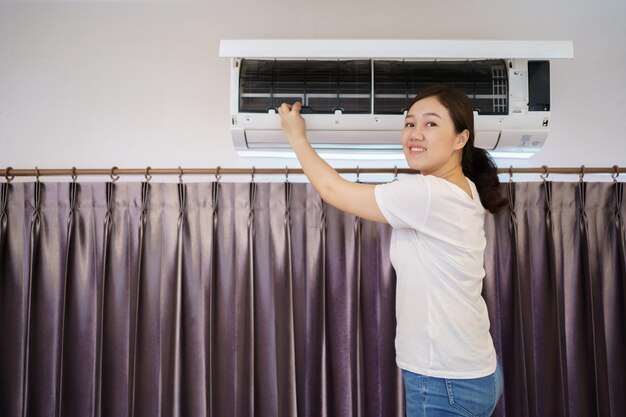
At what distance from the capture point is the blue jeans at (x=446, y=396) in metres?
1.08

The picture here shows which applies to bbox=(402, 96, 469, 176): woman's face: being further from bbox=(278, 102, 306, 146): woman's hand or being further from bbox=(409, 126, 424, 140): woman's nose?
bbox=(278, 102, 306, 146): woman's hand

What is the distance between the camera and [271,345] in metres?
1.74

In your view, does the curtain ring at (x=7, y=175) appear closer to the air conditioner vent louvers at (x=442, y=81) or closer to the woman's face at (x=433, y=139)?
the air conditioner vent louvers at (x=442, y=81)

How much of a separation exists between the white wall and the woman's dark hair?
2.27ft

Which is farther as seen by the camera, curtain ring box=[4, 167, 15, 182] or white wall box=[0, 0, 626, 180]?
white wall box=[0, 0, 626, 180]

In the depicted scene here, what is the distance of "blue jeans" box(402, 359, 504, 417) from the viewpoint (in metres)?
1.08

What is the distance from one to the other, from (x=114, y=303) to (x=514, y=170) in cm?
147

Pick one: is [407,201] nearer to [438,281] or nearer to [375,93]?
[438,281]

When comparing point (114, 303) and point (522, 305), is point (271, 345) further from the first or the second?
point (522, 305)

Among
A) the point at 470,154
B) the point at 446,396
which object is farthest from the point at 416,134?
the point at 446,396

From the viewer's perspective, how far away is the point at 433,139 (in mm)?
1219

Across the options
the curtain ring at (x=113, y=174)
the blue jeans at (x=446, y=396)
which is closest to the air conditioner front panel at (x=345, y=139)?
the curtain ring at (x=113, y=174)

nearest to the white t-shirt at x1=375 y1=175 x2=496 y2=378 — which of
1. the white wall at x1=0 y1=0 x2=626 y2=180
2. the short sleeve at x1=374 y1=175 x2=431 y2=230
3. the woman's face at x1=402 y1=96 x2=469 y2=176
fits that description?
the short sleeve at x1=374 y1=175 x2=431 y2=230

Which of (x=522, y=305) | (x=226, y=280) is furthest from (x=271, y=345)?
(x=522, y=305)
